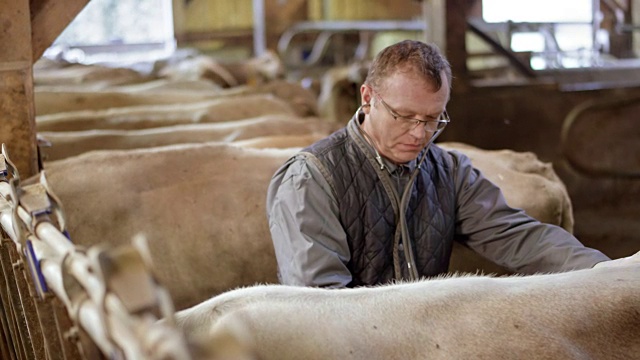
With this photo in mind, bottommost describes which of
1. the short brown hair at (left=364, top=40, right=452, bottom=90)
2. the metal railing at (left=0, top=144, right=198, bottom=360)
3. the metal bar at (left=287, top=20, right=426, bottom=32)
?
the metal railing at (left=0, top=144, right=198, bottom=360)

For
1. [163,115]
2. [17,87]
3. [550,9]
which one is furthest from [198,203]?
[550,9]

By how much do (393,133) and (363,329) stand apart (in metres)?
1.02

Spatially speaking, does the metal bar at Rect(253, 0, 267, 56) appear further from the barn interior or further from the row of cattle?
the row of cattle

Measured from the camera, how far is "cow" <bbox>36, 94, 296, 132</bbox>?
6.08 metres

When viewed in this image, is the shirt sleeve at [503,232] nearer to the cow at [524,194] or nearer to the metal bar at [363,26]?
the cow at [524,194]

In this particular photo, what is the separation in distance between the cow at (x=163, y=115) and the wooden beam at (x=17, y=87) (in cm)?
230

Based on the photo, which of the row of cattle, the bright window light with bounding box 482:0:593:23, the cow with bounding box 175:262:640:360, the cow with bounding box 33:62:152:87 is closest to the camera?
the cow with bounding box 175:262:640:360

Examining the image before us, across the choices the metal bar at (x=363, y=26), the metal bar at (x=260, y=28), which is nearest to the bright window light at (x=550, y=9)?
the metal bar at (x=363, y=26)

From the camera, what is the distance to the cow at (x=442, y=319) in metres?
1.87

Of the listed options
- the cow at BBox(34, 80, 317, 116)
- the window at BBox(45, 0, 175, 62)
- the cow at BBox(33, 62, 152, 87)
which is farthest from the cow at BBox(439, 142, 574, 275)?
the window at BBox(45, 0, 175, 62)

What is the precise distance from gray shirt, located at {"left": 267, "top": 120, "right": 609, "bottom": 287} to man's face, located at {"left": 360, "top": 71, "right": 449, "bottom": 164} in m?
0.08

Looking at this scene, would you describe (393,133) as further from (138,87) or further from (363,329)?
(138,87)

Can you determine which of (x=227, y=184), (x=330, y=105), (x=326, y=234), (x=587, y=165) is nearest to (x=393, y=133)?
(x=326, y=234)

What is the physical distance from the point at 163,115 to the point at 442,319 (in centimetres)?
498
